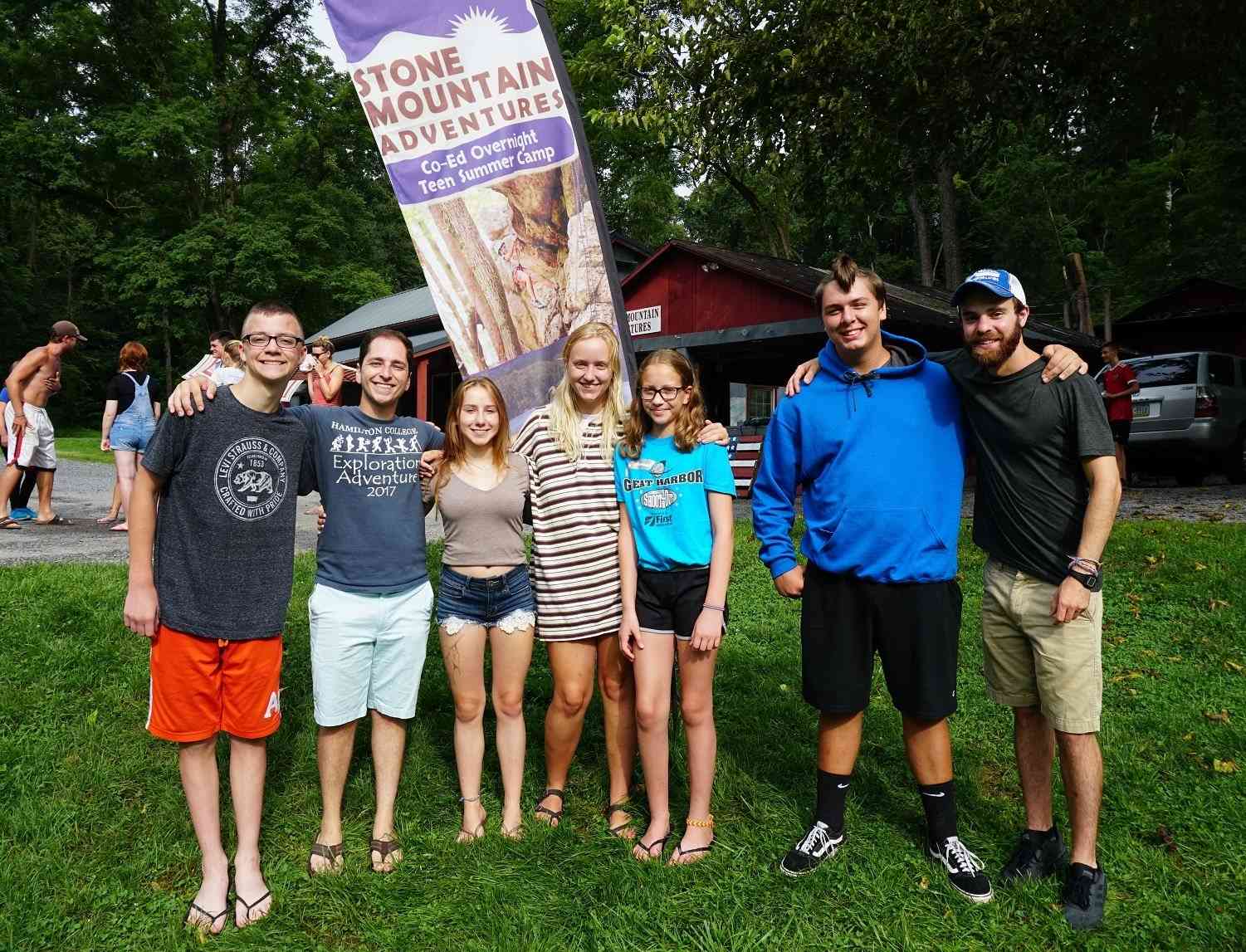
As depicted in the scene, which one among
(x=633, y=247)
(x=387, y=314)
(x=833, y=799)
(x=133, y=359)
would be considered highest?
(x=633, y=247)

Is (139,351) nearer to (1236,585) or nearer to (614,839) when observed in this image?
(614,839)

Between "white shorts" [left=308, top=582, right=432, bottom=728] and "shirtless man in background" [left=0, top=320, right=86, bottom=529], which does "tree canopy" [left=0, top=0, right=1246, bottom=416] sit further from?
"white shorts" [left=308, top=582, right=432, bottom=728]

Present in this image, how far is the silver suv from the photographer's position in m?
12.5

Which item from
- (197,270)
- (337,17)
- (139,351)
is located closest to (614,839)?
(337,17)

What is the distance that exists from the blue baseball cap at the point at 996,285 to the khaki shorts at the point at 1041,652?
0.95 metres

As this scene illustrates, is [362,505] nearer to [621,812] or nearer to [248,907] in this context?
[248,907]

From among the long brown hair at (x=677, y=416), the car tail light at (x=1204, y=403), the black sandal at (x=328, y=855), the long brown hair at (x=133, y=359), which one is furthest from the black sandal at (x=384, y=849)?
the car tail light at (x=1204, y=403)

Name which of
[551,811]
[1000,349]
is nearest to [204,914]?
[551,811]

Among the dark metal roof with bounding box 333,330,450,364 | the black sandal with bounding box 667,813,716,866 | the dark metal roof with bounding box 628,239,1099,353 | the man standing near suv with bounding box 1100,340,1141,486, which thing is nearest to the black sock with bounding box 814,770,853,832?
the black sandal with bounding box 667,813,716,866

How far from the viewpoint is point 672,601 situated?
315 centimetres

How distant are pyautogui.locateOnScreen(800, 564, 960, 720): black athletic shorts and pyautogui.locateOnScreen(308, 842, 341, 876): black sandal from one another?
1.87 metres

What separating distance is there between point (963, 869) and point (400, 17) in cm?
409

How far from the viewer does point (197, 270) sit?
28547mm

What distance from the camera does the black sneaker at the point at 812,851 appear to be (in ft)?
10.0
